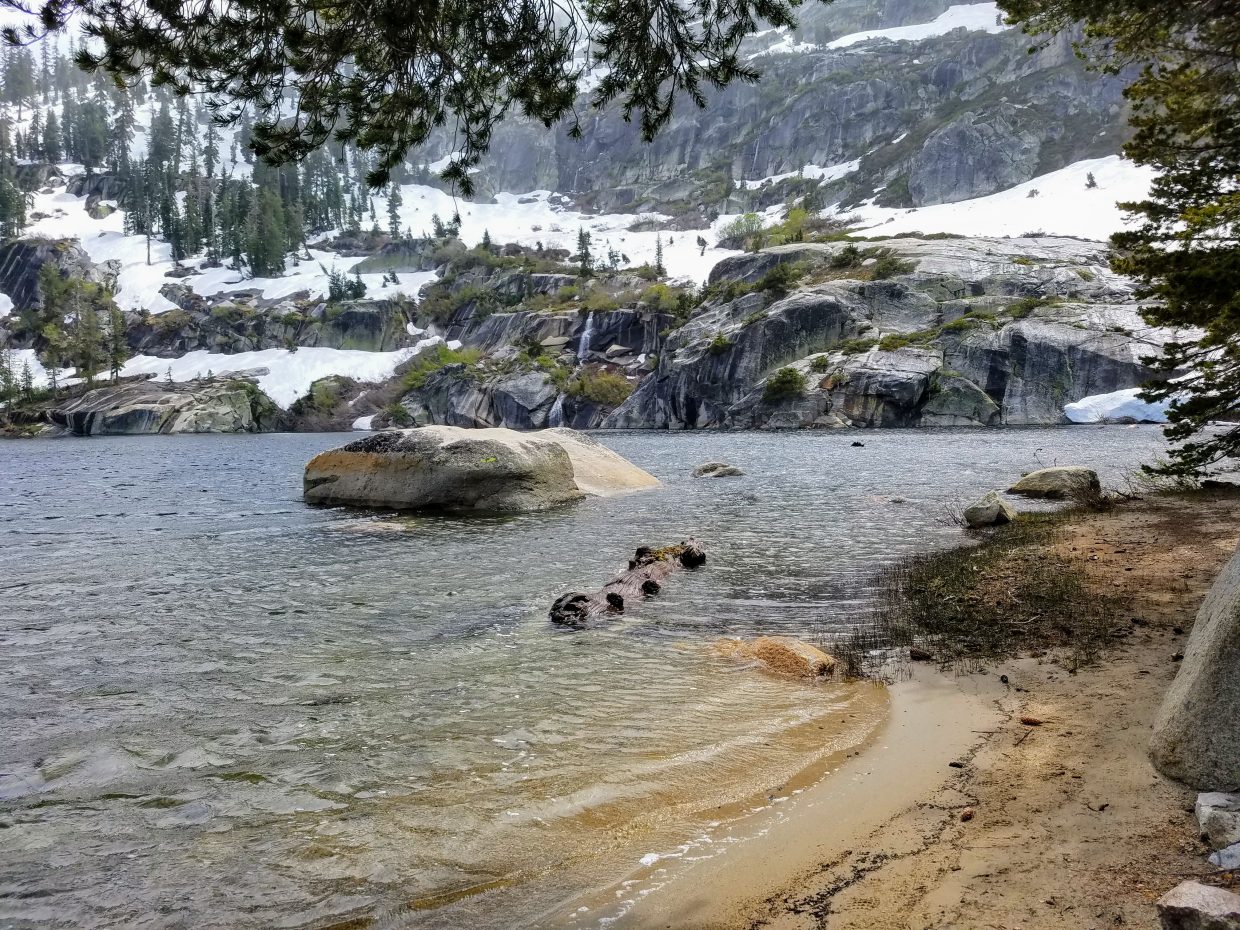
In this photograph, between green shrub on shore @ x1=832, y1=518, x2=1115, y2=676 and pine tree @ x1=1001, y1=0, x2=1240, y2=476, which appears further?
pine tree @ x1=1001, y1=0, x2=1240, y2=476

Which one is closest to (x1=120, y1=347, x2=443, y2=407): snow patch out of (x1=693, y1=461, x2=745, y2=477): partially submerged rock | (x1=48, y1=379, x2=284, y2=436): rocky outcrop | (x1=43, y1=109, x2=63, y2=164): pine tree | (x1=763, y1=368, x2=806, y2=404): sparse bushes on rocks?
(x1=48, y1=379, x2=284, y2=436): rocky outcrop

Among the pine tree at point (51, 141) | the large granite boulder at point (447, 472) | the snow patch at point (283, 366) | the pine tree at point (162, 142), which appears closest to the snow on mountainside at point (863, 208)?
the snow patch at point (283, 366)

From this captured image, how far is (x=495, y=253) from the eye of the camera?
157375mm

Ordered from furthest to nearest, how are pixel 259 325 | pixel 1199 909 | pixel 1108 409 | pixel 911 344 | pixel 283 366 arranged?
pixel 259 325 → pixel 283 366 → pixel 911 344 → pixel 1108 409 → pixel 1199 909

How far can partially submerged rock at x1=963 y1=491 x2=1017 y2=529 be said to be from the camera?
51.4ft

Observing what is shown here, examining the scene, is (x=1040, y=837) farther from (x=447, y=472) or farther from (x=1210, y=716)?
(x=447, y=472)

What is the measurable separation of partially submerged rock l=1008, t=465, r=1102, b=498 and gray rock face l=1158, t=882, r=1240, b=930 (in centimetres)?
1921

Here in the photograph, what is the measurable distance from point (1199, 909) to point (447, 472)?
1884cm

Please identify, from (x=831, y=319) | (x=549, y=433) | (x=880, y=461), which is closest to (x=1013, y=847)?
(x=549, y=433)

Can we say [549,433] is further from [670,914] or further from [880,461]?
[670,914]

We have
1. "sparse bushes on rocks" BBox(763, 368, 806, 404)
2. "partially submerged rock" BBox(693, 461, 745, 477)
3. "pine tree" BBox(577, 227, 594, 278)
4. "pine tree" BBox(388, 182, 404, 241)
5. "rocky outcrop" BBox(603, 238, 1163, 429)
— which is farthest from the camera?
"pine tree" BBox(388, 182, 404, 241)

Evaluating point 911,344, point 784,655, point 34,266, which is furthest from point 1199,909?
point 34,266

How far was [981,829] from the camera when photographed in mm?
4008

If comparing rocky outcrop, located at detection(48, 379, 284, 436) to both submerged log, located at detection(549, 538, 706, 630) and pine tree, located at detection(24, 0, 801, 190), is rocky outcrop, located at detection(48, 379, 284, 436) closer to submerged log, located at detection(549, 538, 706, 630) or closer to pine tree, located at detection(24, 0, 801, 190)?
submerged log, located at detection(549, 538, 706, 630)
